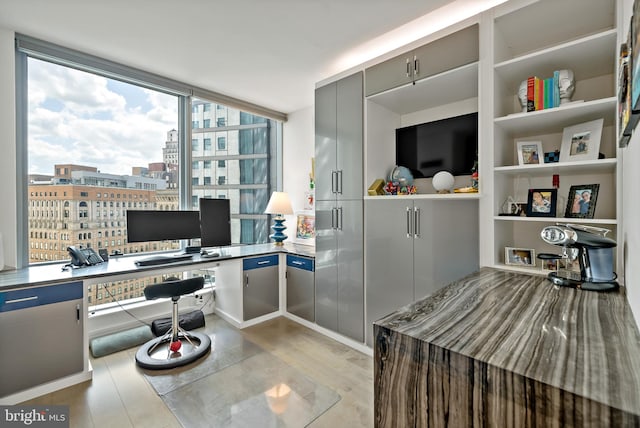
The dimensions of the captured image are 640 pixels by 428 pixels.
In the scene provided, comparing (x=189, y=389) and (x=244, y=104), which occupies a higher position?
(x=244, y=104)

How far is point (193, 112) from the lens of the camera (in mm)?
3516

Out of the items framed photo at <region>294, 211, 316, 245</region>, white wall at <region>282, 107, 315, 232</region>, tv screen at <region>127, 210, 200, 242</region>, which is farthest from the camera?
white wall at <region>282, 107, 315, 232</region>

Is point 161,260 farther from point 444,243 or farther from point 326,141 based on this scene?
point 444,243

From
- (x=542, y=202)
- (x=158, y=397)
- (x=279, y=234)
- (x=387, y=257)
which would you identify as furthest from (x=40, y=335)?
(x=542, y=202)

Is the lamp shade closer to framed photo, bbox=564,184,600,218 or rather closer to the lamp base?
the lamp base

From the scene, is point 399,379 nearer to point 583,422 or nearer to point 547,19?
point 583,422

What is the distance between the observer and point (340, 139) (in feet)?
9.29

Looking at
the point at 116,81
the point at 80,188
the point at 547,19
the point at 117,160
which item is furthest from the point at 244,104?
the point at 547,19

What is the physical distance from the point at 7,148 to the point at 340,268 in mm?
2978

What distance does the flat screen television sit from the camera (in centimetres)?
237

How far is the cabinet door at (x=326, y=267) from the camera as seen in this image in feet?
9.55

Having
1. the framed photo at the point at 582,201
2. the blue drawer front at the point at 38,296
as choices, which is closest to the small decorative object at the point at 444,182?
the framed photo at the point at 582,201

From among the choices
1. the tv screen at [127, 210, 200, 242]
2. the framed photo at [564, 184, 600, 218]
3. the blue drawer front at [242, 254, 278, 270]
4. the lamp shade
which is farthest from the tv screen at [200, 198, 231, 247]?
the framed photo at [564, 184, 600, 218]

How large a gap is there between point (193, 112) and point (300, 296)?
100 inches
